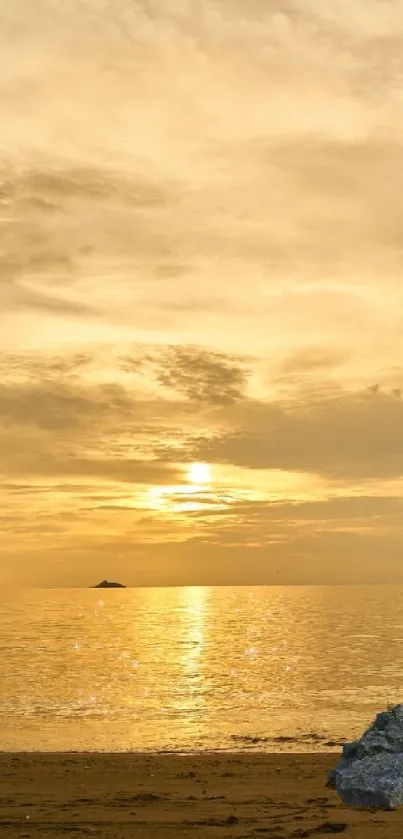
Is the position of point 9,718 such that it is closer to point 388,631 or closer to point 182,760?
point 182,760

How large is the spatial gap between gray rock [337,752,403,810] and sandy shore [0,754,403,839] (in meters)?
0.40

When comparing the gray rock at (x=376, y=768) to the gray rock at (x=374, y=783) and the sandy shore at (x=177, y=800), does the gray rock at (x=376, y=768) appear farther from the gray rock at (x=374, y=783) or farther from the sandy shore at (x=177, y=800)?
the sandy shore at (x=177, y=800)

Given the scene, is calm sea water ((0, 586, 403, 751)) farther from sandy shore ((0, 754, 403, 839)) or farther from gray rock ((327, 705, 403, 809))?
gray rock ((327, 705, 403, 809))

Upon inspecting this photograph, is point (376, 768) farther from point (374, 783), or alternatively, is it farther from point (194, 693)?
point (194, 693)

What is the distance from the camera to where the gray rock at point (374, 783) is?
18734mm

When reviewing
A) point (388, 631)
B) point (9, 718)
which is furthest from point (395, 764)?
point (388, 631)

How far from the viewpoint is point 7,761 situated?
29.2 meters

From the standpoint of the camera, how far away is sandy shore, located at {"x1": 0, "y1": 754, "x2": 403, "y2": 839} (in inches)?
677

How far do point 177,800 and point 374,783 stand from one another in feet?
15.8

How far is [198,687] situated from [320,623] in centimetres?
10988

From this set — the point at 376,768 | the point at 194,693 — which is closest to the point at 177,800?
the point at 376,768

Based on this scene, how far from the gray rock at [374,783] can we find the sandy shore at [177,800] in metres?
0.40

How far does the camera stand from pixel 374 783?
1905 centimetres

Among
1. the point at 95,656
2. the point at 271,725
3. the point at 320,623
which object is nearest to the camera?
the point at 271,725
